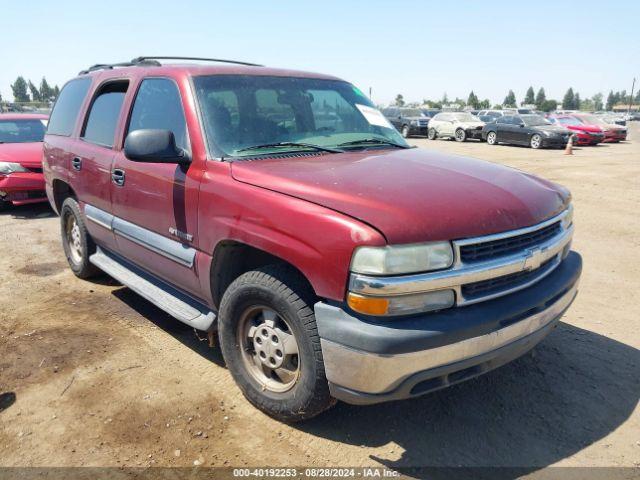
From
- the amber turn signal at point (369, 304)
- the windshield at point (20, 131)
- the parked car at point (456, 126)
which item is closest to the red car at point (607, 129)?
the parked car at point (456, 126)

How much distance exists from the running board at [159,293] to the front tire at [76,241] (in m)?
0.23

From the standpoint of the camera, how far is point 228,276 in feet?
10.1

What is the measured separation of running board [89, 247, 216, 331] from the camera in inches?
129

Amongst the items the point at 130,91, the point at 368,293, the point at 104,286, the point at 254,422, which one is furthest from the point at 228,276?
the point at 104,286

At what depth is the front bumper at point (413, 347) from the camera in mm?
2188

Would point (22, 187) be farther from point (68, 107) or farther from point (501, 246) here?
point (501, 246)

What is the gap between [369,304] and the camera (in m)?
2.21

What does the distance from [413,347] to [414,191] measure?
2.57 feet

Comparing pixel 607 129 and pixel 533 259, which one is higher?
pixel 533 259

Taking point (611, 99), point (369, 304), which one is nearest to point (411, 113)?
point (369, 304)

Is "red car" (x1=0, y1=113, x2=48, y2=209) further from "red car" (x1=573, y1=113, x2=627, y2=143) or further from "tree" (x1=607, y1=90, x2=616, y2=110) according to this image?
"tree" (x1=607, y1=90, x2=616, y2=110)

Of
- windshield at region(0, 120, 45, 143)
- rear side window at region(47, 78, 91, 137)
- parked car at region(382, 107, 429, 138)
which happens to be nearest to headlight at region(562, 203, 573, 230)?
rear side window at region(47, 78, 91, 137)

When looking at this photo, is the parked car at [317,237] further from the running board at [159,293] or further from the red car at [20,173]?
the red car at [20,173]

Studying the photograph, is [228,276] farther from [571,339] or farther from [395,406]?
[571,339]
